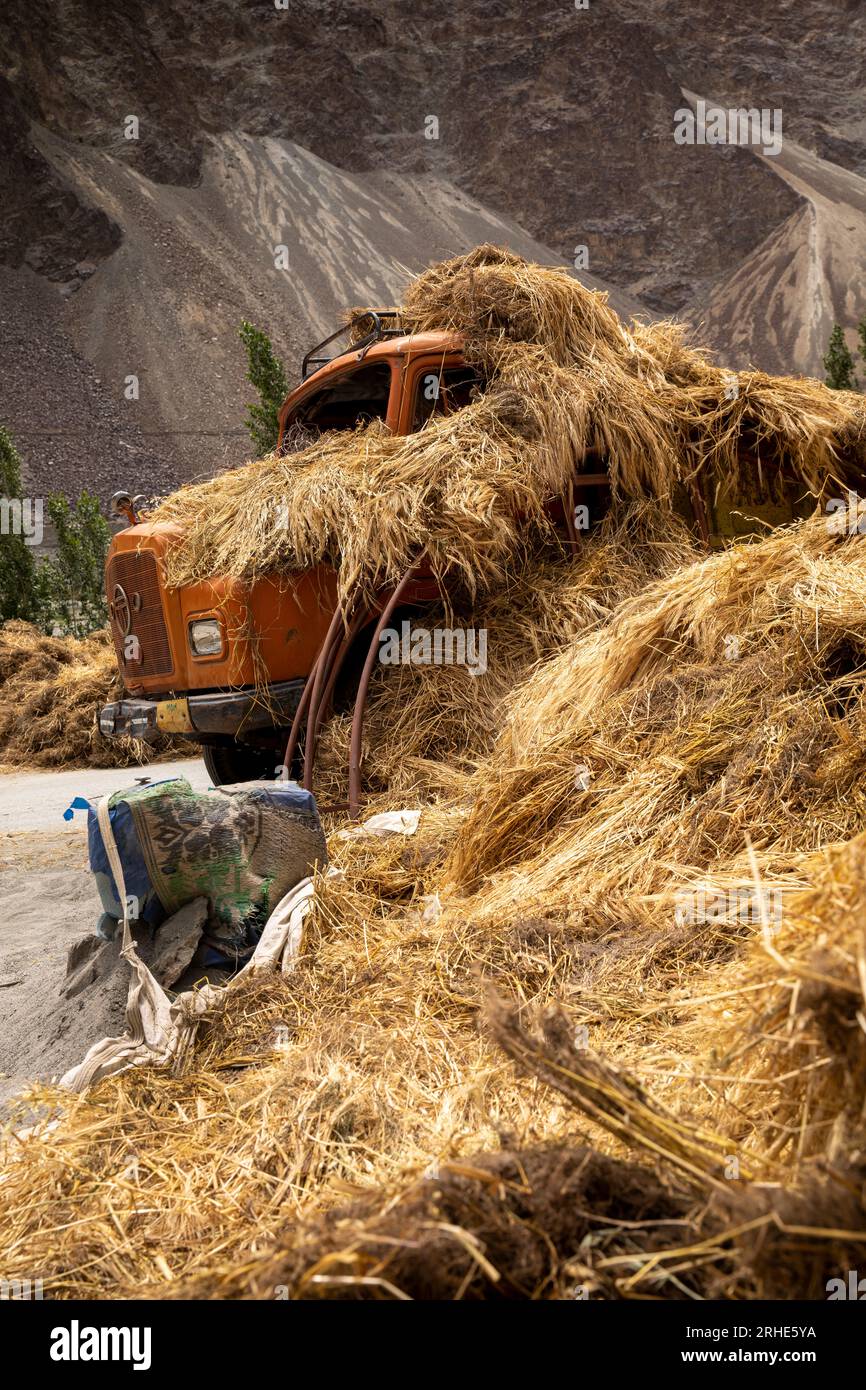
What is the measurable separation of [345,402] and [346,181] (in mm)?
59041

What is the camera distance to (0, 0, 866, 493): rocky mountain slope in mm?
49031

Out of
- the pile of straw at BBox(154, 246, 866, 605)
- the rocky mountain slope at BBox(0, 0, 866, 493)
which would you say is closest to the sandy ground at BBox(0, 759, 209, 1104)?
the pile of straw at BBox(154, 246, 866, 605)

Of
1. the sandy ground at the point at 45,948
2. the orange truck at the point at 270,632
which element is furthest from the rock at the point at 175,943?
the orange truck at the point at 270,632

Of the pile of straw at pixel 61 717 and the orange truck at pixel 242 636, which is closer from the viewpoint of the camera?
the orange truck at pixel 242 636

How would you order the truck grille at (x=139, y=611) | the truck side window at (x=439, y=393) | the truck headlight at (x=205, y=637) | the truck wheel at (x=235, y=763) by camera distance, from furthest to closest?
the truck wheel at (x=235, y=763), the truck side window at (x=439, y=393), the truck grille at (x=139, y=611), the truck headlight at (x=205, y=637)

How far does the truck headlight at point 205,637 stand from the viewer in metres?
5.32

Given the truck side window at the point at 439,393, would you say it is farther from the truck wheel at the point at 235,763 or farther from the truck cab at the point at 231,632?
the truck wheel at the point at 235,763

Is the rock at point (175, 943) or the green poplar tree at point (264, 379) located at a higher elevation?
the green poplar tree at point (264, 379)

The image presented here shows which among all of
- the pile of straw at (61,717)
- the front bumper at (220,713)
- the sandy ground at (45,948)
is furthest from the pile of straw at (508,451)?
the pile of straw at (61,717)

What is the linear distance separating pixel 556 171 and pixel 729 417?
65849mm

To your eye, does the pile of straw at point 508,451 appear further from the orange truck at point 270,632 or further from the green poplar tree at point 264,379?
the green poplar tree at point 264,379

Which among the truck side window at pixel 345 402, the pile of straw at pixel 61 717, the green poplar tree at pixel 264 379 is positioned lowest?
the pile of straw at pixel 61 717

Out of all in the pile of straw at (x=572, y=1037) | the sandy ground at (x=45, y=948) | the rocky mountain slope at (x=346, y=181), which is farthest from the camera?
the rocky mountain slope at (x=346, y=181)
